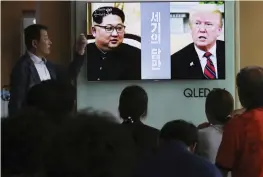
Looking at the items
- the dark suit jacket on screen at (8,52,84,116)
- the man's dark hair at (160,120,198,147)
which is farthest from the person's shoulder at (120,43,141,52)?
the man's dark hair at (160,120,198,147)

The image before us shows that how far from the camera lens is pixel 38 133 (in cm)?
98

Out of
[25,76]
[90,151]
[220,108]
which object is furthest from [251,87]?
[90,151]

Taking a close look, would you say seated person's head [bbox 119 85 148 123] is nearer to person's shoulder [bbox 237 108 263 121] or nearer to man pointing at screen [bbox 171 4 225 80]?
person's shoulder [bbox 237 108 263 121]

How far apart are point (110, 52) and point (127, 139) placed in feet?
9.24

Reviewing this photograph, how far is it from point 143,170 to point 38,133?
88cm

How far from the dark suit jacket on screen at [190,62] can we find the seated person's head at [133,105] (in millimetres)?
1359

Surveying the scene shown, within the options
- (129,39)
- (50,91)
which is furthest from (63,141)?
(129,39)

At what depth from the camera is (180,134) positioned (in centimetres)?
192

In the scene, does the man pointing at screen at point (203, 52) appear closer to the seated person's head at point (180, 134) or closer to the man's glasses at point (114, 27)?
the man's glasses at point (114, 27)

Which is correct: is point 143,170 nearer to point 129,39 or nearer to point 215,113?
point 215,113

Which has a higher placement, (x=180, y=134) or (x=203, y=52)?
(x=203, y=52)

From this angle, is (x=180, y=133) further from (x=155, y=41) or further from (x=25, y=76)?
(x=155, y=41)

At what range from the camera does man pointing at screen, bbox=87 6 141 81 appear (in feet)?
12.1

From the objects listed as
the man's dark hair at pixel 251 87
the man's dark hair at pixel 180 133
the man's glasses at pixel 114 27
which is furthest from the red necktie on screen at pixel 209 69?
the man's dark hair at pixel 180 133
